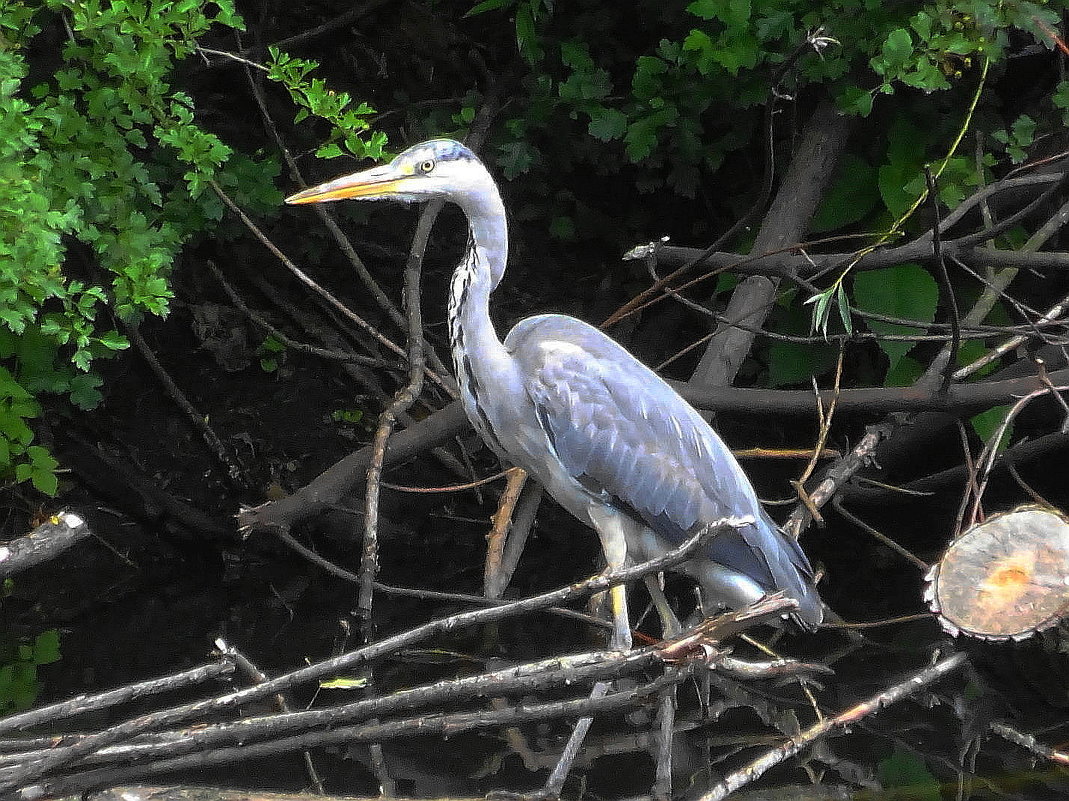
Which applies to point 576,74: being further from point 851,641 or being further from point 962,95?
point 851,641

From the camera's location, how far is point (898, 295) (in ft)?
13.2

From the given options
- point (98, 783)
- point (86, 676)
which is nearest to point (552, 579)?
point (86, 676)

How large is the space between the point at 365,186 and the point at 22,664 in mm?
1861

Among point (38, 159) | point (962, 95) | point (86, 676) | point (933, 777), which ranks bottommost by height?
point (933, 777)

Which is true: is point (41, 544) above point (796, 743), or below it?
above

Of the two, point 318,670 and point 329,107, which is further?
point 329,107

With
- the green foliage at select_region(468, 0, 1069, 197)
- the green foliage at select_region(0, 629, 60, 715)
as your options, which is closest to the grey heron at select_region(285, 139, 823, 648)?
the green foliage at select_region(468, 0, 1069, 197)

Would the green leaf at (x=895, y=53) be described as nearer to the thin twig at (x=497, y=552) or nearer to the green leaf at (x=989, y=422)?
the green leaf at (x=989, y=422)

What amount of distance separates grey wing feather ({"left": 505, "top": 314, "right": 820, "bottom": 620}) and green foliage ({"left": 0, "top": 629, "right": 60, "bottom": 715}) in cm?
160

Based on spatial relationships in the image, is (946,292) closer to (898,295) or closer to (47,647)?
(898,295)

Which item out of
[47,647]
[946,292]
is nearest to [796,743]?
[946,292]

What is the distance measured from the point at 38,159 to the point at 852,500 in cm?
309

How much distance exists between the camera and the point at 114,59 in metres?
3.34

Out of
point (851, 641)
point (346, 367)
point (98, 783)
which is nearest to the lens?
point (98, 783)
